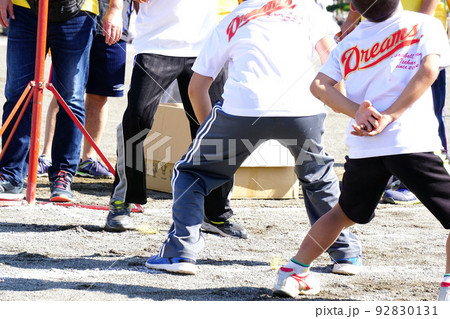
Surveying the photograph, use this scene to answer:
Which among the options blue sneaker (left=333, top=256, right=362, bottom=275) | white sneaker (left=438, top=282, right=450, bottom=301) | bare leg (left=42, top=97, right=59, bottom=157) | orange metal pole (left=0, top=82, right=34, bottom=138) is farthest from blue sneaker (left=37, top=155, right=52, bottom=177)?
white sneaker (left=438, top=282, right=450, bottom=301)

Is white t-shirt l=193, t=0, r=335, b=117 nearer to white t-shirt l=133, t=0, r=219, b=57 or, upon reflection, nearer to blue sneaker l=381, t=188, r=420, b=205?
white t-shirt l=133, t=0, r=219, b=57

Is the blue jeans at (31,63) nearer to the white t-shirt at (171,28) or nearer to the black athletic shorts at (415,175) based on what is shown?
the white t-shirt at (171,28)

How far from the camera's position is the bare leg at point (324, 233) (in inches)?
131

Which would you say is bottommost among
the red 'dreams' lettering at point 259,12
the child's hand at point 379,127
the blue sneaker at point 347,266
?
the blue sneaker at point 347,266

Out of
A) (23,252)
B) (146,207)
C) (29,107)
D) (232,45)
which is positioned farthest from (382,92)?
(29,107)

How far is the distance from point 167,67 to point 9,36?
1.30 metres

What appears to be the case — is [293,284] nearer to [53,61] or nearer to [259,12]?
[259,12]

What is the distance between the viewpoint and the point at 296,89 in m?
3.69

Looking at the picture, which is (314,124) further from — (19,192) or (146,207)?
(19,192)

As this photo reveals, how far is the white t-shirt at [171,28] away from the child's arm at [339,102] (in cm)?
141

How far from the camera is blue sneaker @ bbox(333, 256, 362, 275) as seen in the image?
12.5ft

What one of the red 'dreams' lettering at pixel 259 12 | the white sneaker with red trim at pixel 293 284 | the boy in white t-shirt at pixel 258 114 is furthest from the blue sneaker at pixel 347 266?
the red 'dreams' lettering at pixel 259 12

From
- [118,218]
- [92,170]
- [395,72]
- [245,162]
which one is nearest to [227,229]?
[118,218]

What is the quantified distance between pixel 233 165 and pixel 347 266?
2.34 feet
